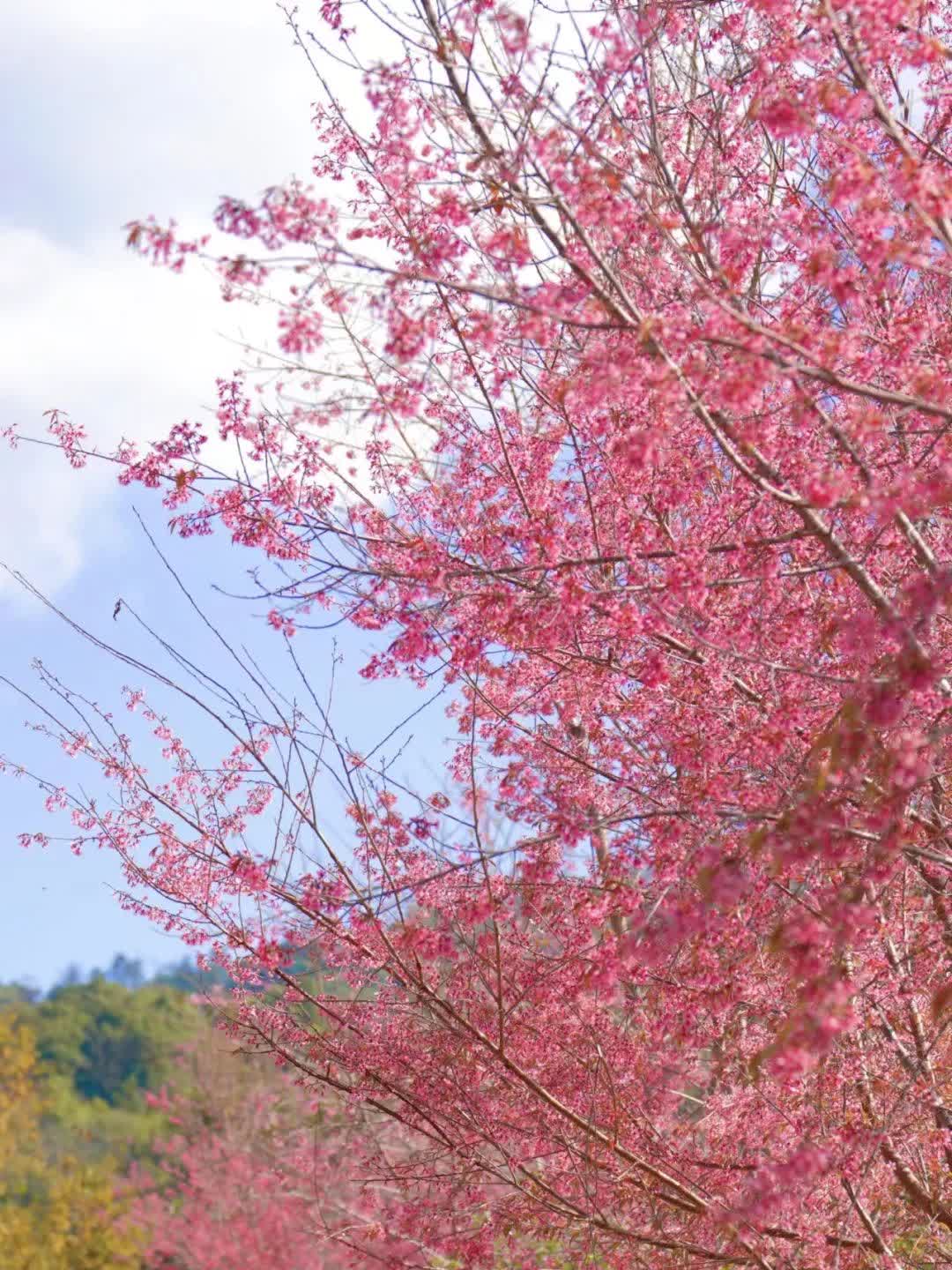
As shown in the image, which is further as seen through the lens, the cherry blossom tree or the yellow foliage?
the yellow foliage

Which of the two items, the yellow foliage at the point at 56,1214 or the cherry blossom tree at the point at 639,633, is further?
the yellow foliage at the point at 56,1214

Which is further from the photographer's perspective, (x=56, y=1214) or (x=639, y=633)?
(x=56, y=1214)

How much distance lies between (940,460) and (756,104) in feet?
4.41

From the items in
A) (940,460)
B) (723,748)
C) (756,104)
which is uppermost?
(756,104)

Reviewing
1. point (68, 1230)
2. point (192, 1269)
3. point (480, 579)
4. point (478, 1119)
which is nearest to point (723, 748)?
point (480, 579)

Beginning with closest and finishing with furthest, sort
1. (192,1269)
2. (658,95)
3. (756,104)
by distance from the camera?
(756,104)
(658,95)
(192,1269)

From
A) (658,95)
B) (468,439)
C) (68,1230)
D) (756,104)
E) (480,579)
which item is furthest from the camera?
(68,1230)

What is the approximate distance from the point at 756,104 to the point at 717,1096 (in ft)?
13.7

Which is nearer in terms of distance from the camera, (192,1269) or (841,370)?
(841,370)

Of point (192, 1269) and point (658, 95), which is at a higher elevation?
point (658, 95)

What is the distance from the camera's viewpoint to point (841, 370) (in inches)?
175

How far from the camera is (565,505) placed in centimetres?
583

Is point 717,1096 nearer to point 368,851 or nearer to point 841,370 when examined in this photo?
point 368,851

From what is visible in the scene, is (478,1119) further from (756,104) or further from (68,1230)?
(68,1230)
